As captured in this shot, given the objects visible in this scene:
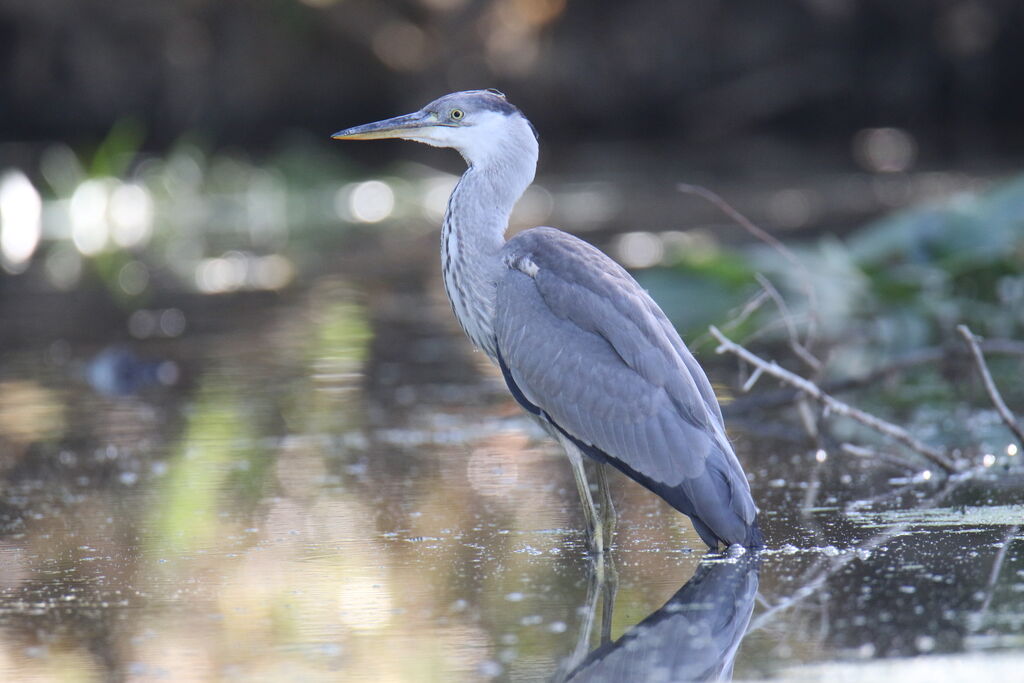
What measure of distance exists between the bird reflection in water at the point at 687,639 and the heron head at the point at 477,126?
69.8 inches

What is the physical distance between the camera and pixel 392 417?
6.68 meters

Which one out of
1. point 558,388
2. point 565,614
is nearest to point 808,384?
point 558,388

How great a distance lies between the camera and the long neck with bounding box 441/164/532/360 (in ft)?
16.1

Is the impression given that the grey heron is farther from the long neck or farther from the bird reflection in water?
the bird reflection in water

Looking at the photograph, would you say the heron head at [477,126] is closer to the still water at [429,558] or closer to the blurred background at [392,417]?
the blurred background at [392,417]

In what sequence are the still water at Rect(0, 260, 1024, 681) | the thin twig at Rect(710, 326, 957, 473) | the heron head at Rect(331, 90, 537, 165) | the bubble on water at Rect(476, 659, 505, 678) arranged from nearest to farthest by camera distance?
1. the bubble on water at Rect(476, 659, 505, 678)
2. the still water at Rect(0, 260, 1024, 681)
3. the thin twig at Rect(710, 326, 957, 473)
4. the heron head at Rect(331, 90, 537, 165)

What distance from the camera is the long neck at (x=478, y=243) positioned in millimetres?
4895

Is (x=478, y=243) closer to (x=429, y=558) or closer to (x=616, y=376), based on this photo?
(x=616, y=376)

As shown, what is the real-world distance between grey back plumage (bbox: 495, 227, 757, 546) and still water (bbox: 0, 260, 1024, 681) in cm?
22

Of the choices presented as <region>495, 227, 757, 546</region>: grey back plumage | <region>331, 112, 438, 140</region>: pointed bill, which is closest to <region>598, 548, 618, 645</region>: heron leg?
<region>495, 227, 757, 546</region>: grey back plumage

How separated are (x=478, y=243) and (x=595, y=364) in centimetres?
67

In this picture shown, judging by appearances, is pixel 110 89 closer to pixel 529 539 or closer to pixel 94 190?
pixel 94 190

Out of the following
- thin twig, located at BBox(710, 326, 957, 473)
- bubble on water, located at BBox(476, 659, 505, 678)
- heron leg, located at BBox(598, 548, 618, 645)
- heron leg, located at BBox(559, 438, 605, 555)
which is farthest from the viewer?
thin twig, located at BBox(710, 326, 957, 473)

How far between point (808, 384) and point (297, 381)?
3139 millimetres
